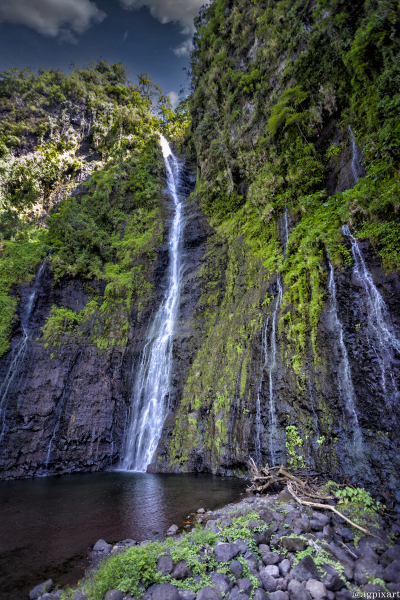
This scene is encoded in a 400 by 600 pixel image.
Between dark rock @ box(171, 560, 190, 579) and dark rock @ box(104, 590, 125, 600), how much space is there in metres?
0.71

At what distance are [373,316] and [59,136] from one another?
3436cm

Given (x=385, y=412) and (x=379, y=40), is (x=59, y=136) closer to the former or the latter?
(x=379, y=40)

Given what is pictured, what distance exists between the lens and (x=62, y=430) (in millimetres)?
14641

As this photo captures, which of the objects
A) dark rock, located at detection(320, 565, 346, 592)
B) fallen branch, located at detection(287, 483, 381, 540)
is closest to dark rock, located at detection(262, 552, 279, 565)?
dark rock, located at detection(320, 565, 346, 592)

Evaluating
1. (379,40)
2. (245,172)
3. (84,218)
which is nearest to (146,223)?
(84,218)

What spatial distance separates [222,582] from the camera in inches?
144

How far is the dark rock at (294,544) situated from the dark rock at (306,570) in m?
0.38

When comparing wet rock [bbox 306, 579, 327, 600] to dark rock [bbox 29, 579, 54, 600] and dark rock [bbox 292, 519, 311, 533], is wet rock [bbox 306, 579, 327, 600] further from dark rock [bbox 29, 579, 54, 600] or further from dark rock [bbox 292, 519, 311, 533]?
dark rock [bbox 29, 579, 54, 600]

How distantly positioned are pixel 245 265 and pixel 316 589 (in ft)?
41.5

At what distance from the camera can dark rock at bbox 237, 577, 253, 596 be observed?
3500 millimetres

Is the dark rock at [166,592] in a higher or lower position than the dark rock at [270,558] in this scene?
lower

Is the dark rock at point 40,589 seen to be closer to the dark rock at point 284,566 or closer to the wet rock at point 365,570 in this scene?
the dark rock at point 284,566

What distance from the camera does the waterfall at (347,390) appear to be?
7.16m

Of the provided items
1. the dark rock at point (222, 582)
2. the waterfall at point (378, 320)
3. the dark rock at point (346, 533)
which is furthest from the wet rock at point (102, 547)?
the waterfall at point (378, 320)
